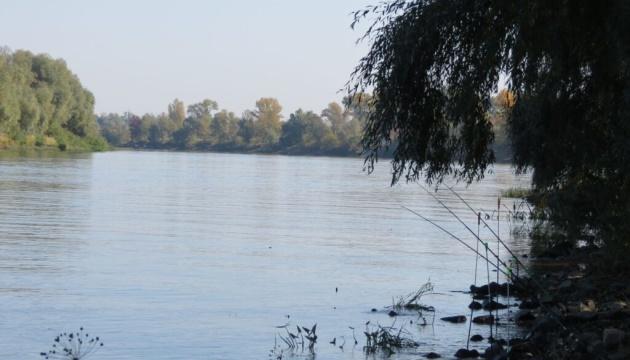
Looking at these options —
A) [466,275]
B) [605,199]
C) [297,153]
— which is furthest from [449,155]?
[297,153]

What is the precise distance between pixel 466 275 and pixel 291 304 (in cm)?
594

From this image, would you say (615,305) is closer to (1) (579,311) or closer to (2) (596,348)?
(1) (579,311)

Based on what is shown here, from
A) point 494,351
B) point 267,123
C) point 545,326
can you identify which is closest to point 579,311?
point 545,326

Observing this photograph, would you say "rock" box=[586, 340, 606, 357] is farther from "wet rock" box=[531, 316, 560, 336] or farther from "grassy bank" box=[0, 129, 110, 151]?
"grassy bank" box=[0, 129, 110, 151]

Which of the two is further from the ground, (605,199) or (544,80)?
(544,80)

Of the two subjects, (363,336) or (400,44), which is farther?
(363,336)


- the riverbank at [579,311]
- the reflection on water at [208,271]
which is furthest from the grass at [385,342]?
the riverbank at [579,311]

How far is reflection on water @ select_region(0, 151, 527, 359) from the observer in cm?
1473

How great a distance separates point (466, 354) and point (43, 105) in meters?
108

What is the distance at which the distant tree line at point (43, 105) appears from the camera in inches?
4178

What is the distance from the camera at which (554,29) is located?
37.9ft

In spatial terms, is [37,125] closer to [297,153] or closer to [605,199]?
[297,153]

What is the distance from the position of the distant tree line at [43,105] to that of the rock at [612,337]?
95.0 meters

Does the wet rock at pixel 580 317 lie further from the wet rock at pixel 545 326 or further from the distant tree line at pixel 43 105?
the distant tree line at pixel 43 105
